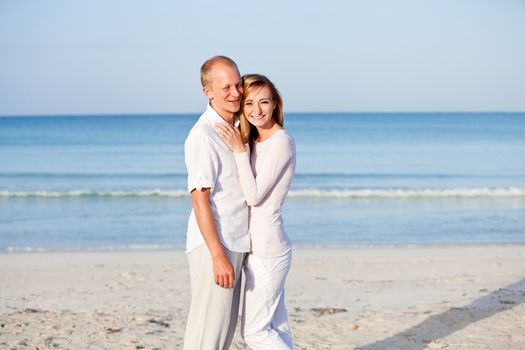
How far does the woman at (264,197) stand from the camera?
391 cm

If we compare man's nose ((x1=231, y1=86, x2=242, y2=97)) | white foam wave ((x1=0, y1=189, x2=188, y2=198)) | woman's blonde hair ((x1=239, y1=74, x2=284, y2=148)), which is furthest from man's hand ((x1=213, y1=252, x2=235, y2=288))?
white foam wave ((x1=0, y1=189, x2=188, y2=198))

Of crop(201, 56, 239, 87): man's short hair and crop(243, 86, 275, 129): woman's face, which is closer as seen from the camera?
crop(201, 56, 239, 87): man's short hair

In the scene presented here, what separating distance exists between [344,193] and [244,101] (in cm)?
1652

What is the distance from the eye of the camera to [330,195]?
65.7ft

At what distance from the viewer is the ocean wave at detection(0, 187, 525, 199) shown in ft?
65.0

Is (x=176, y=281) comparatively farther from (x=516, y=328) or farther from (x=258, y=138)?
(x=258, y=138)

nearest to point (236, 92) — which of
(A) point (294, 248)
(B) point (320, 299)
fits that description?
(B) point (320, 299)

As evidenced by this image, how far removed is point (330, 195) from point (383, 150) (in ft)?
55.4

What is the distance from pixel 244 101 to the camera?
13.1 ft

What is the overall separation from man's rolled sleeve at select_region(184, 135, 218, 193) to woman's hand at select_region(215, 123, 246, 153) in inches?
5.1

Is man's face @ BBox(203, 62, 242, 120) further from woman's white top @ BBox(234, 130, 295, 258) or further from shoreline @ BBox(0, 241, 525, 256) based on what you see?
shoreline @ BBox(0, 241, 525, 256)

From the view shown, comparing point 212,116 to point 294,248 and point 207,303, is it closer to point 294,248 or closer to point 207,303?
point 207,303

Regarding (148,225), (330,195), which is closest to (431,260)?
(148,225)

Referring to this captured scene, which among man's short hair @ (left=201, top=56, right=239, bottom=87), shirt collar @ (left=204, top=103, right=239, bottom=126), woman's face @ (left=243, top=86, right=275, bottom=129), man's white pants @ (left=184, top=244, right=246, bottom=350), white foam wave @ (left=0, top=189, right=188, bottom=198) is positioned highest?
man's short hair @ (left=201, top=56, right=239, bottom=87)
